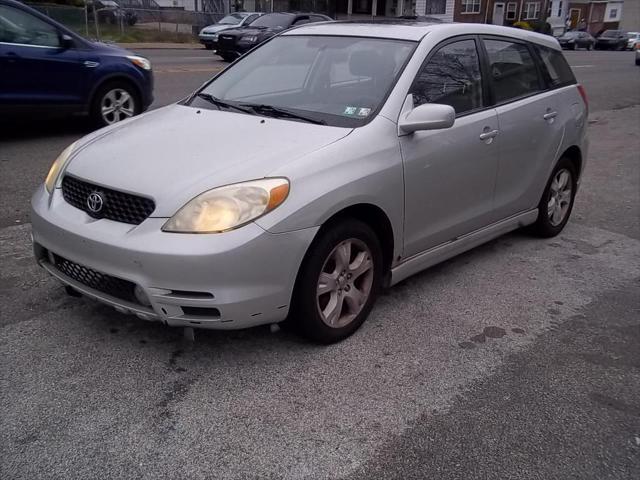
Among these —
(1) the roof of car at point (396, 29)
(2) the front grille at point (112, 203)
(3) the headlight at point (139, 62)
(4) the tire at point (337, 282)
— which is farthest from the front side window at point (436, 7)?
(2) the front grille at point (112, 203)

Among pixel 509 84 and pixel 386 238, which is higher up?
pixel 509 84

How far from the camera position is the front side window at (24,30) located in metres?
7.63

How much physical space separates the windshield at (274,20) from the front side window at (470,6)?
39322mm

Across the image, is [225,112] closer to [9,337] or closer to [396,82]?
[396,82]

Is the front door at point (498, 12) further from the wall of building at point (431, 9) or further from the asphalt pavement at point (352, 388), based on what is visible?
the asphalt pavement at point (352, 388)

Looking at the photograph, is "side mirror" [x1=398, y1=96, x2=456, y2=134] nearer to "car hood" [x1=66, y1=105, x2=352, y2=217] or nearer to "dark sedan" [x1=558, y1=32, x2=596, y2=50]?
"car hood" [x1=66, y1=105, x2=352, y2=217]

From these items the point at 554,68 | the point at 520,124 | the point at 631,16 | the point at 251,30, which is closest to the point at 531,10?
the point at 631,16

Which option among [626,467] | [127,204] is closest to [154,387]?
[127,204]

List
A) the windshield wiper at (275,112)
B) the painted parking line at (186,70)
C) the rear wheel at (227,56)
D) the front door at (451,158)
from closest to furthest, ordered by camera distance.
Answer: the windshield wiper at (275,112) < the front door at (451,158) < the painted parking line at (186,70) < the rear wheel at (227,56)

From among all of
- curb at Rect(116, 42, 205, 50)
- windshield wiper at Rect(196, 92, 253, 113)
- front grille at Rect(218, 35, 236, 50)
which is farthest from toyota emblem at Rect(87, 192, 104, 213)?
curb at Rect(116, 42, 205, 50)

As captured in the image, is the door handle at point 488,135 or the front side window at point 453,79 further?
the door handle at point 488,135

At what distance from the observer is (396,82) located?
153 inches

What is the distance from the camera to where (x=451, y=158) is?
13.5ft

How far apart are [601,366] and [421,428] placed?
1.28 m
